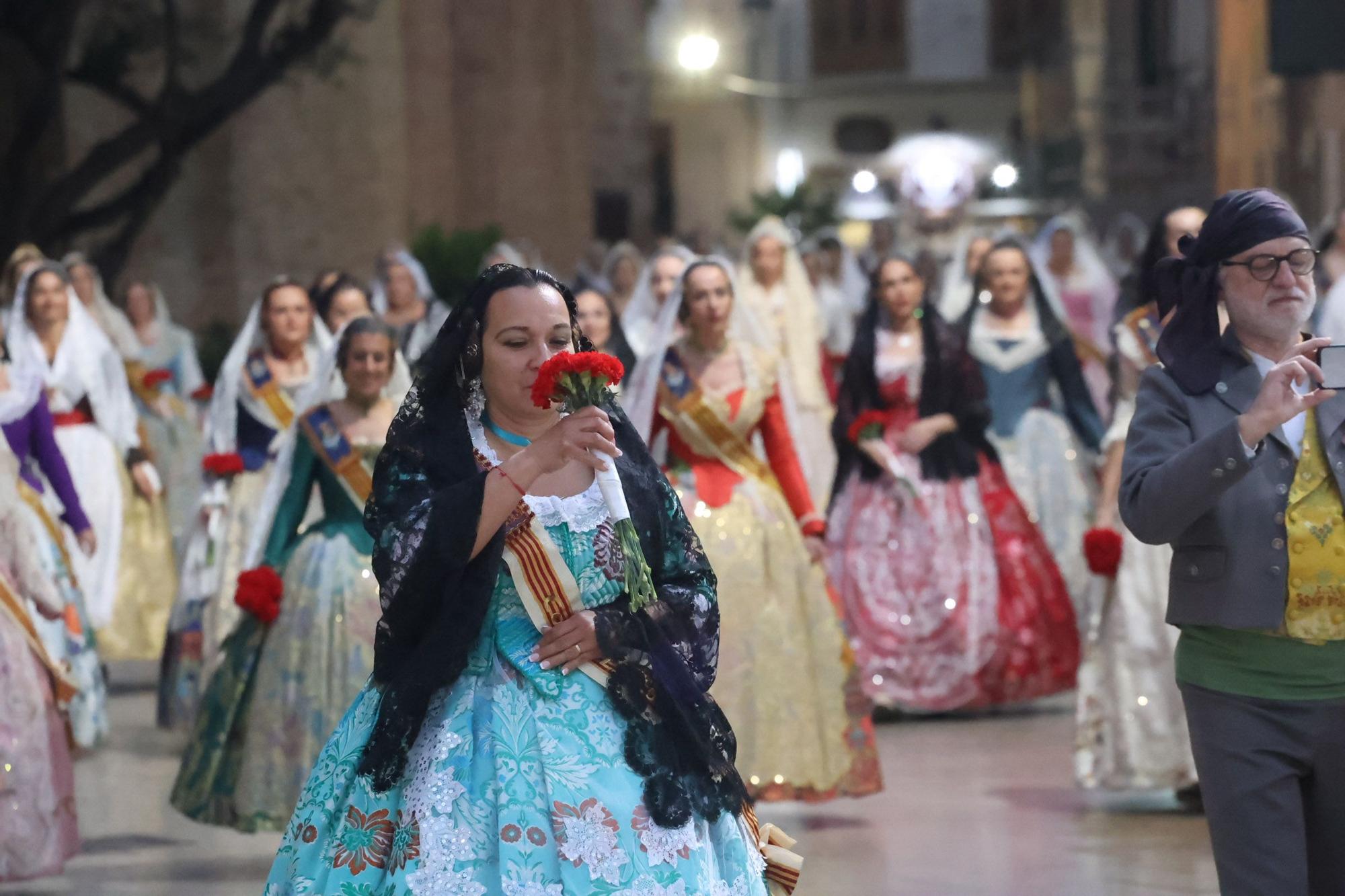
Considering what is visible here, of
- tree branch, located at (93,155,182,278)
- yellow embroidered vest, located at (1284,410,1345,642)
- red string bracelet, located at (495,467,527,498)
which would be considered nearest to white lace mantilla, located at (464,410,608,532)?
red string bracelet, located at (495,467,527,498)

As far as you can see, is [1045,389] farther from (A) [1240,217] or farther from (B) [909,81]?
(B) [909,81]

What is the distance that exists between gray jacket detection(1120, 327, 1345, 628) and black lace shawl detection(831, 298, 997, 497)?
567 centimetres

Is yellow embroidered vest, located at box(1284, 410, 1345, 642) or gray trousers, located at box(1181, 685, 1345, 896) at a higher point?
yellow embroidered vest, located at box(1284, 410, 1345, 642)

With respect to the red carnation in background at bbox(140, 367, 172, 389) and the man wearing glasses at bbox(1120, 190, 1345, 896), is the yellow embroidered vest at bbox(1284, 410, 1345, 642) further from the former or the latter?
the red carnation in background at bbox(140, 367, 172, 389)

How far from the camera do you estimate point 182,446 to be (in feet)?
45.3

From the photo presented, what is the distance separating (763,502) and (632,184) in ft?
97.6

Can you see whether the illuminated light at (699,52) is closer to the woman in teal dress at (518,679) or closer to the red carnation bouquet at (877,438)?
the red carnation bouquet at (877,438)

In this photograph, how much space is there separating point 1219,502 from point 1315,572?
0.22m

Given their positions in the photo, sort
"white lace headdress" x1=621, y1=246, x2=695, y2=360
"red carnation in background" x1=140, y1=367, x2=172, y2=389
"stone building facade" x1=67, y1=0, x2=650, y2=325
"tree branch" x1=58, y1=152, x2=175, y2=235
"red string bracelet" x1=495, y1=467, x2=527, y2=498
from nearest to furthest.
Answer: "red string bracelet" x1=495, y1=467, x2=527, y2=498 < "white lace headdress" x1=621, y1=246, x2=695, y2=360 < "red carnation in background" x1=140, y1=367, x2=172, y2=389 < "tree branch" x1=58, y1=152, x2=175, y2=235 < "stone building facade" x1=67, y1=0, x2=650, y2=325

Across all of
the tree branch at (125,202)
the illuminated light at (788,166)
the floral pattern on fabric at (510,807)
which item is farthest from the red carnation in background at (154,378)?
the illuminated light at (788,166)

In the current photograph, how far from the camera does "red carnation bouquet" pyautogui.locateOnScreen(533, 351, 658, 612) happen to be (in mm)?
3854

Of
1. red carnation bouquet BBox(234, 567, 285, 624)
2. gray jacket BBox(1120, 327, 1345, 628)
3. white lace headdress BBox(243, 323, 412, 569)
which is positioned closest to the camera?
gray jacket BBox(1120, 327, 1345, 628)

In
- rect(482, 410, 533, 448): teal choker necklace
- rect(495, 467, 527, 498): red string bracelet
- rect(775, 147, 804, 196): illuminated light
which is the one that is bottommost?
rect(495, 467, 527, 498): red string bracelet

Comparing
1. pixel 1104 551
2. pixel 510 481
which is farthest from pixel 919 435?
pixel 510 481
